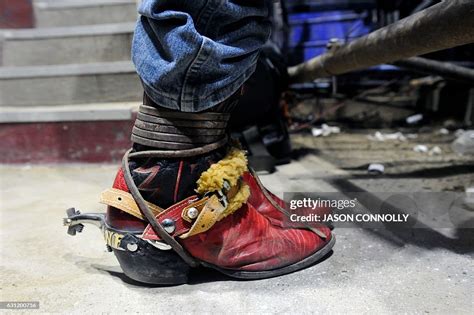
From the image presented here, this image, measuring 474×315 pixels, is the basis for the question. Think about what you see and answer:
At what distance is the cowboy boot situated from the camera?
0.56 metres

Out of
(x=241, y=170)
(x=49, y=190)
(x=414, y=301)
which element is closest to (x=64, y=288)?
(x=241, y=170)

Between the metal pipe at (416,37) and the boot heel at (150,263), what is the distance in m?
0.49

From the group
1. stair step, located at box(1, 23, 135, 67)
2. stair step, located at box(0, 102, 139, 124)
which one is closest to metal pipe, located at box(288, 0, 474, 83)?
stair step, located at box(0, 102, 139, 124)

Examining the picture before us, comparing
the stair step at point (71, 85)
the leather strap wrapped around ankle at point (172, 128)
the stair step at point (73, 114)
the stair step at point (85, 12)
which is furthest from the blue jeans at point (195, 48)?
the stair step at point (85, 12)

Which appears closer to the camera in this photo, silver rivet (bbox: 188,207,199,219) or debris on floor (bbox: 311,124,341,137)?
silver rivet (bbox: 188,207,199,219)

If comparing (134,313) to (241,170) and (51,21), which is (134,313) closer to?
(241,170)

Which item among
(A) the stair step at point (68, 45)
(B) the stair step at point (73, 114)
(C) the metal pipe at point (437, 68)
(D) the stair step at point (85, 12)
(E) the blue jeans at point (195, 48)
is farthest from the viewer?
(D) the stair step at point (85, 12)

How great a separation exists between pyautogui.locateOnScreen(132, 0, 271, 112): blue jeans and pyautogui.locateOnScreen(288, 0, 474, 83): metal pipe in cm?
25

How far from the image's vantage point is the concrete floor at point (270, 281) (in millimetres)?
535

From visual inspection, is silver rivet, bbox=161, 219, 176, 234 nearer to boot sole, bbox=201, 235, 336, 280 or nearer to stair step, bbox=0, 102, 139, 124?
boot sole, bbox=201, 235, 336, 280

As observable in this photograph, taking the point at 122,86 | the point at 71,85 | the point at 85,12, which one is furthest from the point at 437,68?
the point at 85,12

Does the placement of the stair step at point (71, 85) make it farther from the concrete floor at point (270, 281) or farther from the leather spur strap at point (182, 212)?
the leather spur strap at point (182, 212)

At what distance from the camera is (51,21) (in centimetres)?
223

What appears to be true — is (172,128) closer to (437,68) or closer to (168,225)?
(168,225)
